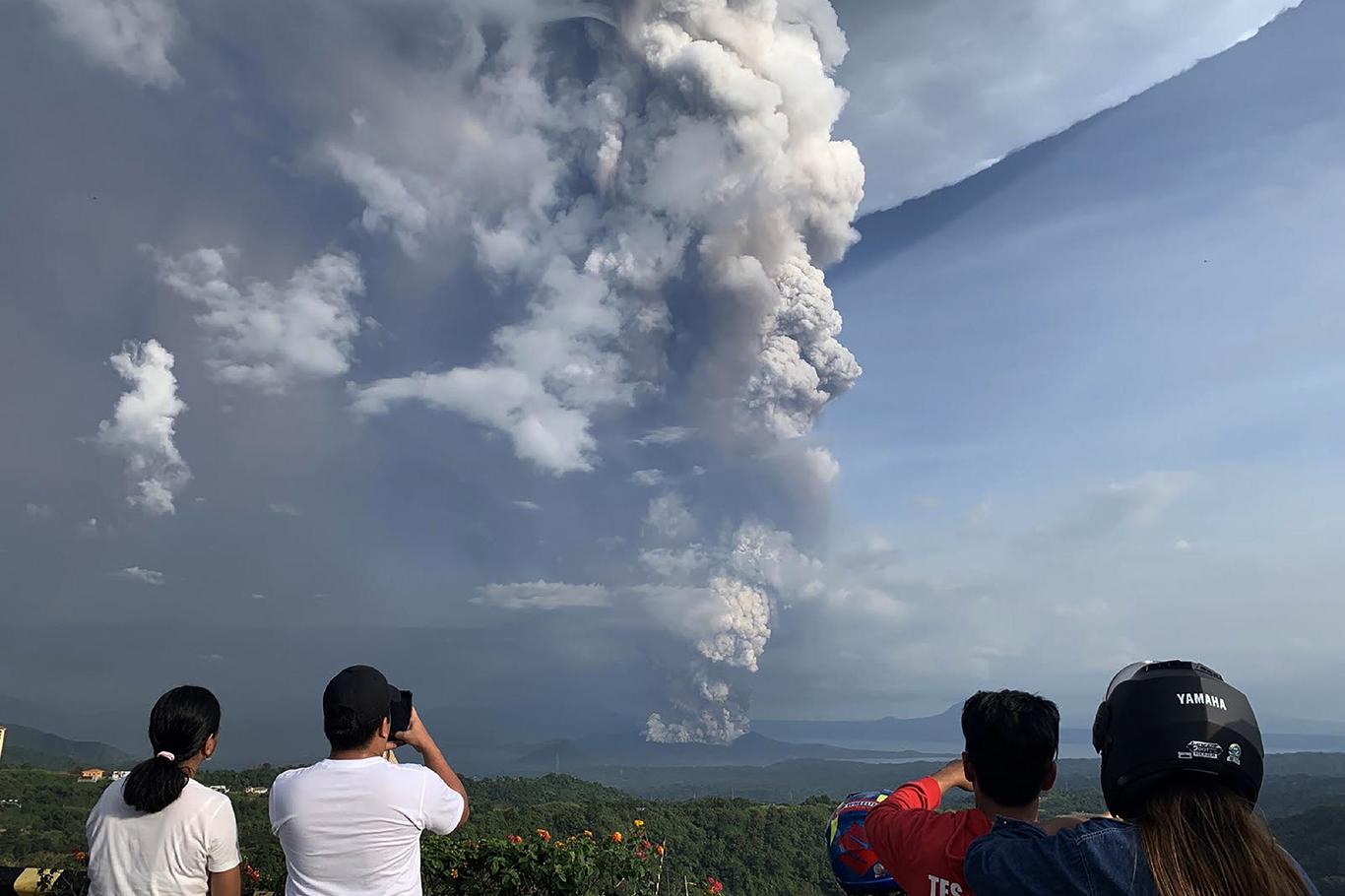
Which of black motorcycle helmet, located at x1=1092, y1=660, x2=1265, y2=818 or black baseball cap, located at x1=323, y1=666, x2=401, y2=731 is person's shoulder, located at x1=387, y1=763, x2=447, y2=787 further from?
black motorcycle helmet, located at x1=1092, y1=660, x2=1265, y2=818

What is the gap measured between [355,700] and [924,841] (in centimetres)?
181

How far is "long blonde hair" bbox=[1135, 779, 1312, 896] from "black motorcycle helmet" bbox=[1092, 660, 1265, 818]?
36 millimetres

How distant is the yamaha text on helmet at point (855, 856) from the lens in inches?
101

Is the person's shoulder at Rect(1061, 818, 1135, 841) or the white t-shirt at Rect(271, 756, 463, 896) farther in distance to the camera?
the white t-shirt at Rect(271, 756, 463, 896)

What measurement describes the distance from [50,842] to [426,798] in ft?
132

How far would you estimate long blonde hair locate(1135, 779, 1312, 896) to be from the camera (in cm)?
142

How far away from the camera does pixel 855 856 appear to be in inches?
102

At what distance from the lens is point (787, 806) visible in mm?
58812

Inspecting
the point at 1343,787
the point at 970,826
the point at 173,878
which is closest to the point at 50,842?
the point at 173,878

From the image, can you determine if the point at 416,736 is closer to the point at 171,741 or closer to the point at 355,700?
the point at 355,700

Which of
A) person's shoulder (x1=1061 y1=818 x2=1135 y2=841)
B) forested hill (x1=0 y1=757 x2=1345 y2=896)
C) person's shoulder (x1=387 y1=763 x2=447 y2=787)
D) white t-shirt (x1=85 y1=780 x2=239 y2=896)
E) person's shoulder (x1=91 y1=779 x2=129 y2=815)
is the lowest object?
forested hill (x1=0 y1=757 x2=1345 y2=896)

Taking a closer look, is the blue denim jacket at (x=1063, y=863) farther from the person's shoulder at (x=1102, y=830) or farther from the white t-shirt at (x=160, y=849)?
the white t-shirt at (x=160, y=849)

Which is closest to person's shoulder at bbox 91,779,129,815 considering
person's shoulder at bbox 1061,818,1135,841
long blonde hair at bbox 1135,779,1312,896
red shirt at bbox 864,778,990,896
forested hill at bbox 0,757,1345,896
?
red shirt at bbox 864,778,990,896

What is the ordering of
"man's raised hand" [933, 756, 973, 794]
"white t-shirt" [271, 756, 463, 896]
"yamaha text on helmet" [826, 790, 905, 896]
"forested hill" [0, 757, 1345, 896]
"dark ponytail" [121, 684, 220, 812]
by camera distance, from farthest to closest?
"forested hill" [0, 757, 1345, 896] < "dark ponytail" [121, 684, 220, 812] < "white t-shirt" [271, 756, 463, 896] < "yamaha text on helmet" [826, 790, 905, 896] < "man's raised hand" [933, 756, 973, 794]
